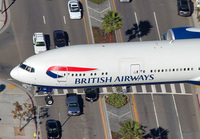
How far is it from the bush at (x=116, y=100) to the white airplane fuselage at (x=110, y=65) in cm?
899

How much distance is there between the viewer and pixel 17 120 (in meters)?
79.6

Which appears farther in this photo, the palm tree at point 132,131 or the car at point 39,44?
the car at point 39,44

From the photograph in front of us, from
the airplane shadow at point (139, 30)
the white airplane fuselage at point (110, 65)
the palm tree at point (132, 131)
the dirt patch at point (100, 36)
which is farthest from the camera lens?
the airplane shadow at point (139, 30)

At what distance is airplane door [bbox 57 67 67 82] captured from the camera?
234 ft

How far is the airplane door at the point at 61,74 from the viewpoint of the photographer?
234 feet

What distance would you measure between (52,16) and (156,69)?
31264mm

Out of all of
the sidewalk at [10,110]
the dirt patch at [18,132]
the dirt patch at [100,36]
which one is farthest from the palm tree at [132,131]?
the dirt patch at [100,36]

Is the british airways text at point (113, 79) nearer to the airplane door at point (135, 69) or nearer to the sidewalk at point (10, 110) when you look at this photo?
the airplane door at point (135, 69)

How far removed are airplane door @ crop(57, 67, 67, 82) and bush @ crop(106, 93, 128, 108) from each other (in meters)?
14.1

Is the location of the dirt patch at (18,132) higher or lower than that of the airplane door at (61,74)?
lower

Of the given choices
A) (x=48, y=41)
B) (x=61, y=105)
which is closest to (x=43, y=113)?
(x=61, y=105)

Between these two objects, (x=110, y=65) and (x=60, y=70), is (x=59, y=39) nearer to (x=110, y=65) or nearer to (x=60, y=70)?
(x=60, y=70)

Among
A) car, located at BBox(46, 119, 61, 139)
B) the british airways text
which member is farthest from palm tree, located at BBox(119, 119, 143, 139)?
car, located at BBox(46, 119, 61, 139)

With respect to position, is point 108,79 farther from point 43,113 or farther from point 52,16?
point 52,16
